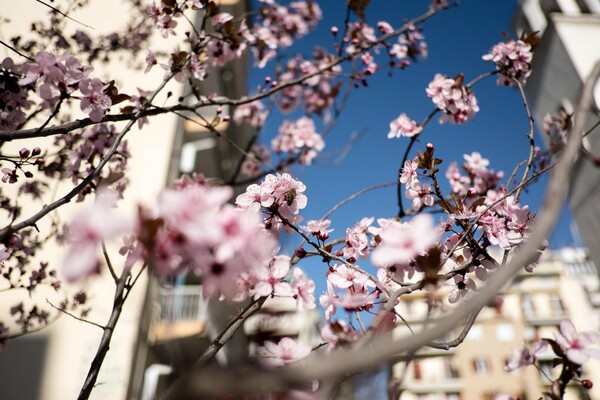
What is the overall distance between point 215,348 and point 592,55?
639 cm

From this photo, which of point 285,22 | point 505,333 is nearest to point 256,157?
point 285,22

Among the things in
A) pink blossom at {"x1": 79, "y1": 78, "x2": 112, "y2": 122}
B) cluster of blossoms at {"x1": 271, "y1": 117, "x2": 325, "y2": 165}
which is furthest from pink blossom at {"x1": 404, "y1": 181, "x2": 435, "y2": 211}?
cluster of blossoms at {"x1": 271, "y1": 117, "x2": 325, "y2": 165}

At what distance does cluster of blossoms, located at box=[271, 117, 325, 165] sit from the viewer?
351 cm

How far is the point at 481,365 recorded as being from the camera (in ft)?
65.8

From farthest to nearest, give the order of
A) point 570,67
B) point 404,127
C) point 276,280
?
1. point 570,67
2. point 404,127
3. point 276,280

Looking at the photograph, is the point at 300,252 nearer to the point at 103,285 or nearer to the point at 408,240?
the point at 408,240

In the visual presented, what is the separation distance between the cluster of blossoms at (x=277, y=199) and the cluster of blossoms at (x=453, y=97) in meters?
0.96

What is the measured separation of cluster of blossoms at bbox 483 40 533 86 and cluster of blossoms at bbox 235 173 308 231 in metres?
1.35

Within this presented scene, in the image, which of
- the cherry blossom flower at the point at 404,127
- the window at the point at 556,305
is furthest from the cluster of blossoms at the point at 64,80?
the window at the point at 556,305

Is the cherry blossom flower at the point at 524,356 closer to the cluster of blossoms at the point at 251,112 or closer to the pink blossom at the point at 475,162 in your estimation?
the pink blossom at the point at 475,162

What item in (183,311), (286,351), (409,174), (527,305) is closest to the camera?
(286,351)

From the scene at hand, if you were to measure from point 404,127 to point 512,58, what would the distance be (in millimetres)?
669

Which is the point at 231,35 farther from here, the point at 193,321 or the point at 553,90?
the point at 553,90

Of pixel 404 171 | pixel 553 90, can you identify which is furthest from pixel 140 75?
pixel 553 90
